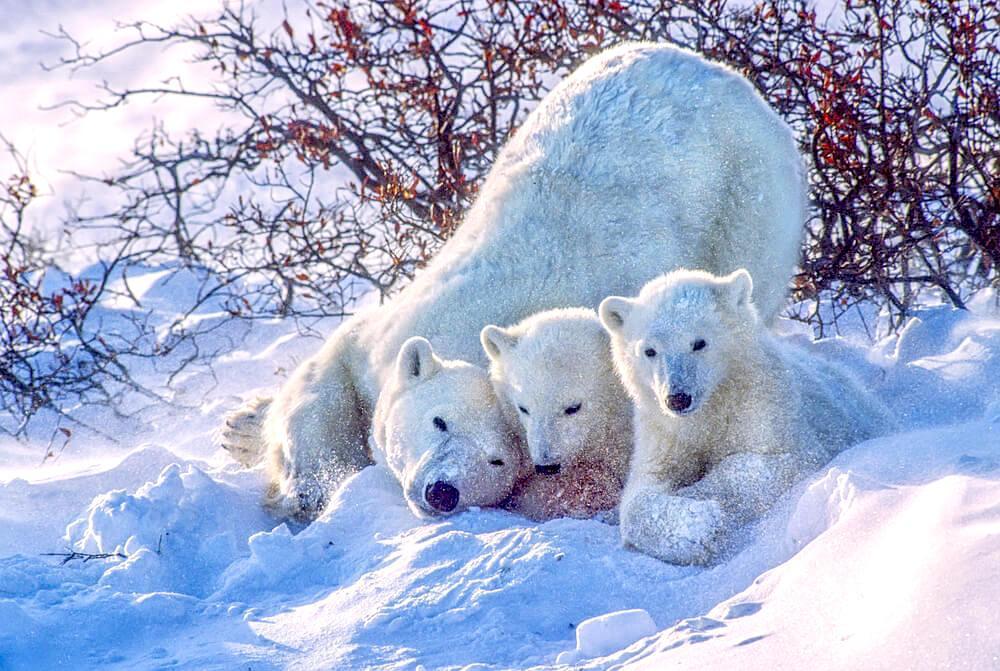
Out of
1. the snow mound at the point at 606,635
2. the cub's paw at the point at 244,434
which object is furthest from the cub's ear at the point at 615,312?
the cub's paw at the point at 244,434

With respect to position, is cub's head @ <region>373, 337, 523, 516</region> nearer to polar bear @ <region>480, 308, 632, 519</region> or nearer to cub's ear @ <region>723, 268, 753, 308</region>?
polar bear @ <region>480, 308, 632, 519</region>

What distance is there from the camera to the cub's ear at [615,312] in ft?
10.9

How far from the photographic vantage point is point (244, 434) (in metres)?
5.26

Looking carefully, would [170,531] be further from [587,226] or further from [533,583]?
[587,226]

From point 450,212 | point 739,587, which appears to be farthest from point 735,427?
point 450,212

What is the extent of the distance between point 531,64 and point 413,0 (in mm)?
746

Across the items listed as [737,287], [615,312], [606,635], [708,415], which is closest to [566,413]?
[615,312]

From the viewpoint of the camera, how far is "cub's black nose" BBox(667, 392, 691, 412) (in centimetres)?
299

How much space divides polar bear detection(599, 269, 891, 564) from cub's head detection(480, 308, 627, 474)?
0.21 metres

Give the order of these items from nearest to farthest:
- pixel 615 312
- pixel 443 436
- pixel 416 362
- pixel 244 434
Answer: pixel 615 312, pixel 443 436, pixel 416 362, pixel 244 434

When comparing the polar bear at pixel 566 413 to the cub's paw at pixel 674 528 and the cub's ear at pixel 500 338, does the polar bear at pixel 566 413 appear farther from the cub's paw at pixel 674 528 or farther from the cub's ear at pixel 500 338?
the cub's paw at pixel 674 528

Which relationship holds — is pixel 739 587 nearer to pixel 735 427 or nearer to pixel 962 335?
pixel 735 427

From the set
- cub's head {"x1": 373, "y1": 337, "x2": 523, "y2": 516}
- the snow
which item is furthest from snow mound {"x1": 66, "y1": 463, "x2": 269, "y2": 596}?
cub's head {"x1": 373, "y1": 337, "x2": 523, "y2": 516}

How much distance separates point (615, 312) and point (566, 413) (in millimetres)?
371
